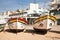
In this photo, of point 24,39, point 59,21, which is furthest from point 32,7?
point 24,39

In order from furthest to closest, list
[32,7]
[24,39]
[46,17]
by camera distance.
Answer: [32,7] < [46,17] < [24,39]

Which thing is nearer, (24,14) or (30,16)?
(30,16)

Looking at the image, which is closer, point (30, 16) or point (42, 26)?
point (42, 26)

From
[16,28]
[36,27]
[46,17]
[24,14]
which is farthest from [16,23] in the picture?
[24,14]

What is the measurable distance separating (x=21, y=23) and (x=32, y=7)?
3273 cm

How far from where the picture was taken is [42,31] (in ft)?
63.1

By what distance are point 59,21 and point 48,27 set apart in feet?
54.0

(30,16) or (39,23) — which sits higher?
(39,23)

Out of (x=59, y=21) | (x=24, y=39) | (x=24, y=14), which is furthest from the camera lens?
(x=24, y=14)

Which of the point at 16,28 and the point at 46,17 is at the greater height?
the point at 46,17

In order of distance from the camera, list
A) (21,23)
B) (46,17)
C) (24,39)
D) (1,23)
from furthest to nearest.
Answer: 1. (1,23)
2. (21,23)
3. (46,17)
4. (24,39)

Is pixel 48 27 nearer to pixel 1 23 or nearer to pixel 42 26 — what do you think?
pixel 42 26

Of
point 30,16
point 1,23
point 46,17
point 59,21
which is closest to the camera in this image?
point 46,17

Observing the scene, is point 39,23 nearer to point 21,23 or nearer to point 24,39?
point 21,23
